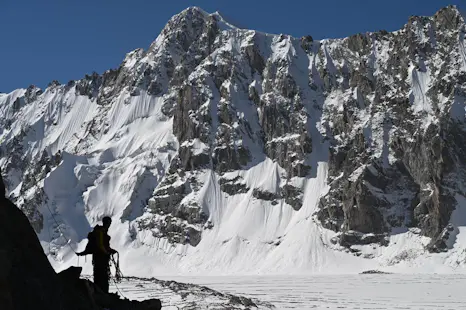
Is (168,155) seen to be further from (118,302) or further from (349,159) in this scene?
(118,302)

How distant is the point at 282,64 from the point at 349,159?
161 feet

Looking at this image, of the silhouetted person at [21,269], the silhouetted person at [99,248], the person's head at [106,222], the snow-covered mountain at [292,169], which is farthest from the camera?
the snow-covered mountain at [292,169]

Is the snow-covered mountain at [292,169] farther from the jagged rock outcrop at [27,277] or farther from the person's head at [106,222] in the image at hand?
the jagged rock outcrop at [27,277]

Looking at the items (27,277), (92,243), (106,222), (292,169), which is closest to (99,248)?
(92,243)

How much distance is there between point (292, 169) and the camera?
158000 mm

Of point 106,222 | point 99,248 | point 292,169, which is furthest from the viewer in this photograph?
point 292,169

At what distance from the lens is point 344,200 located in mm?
138375

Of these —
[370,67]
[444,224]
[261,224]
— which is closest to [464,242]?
[444,224]

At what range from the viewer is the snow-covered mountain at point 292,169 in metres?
131

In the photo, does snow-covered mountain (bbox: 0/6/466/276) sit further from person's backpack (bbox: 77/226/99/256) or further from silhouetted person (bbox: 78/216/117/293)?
person's backpack (bbox: 77/226/99/256)

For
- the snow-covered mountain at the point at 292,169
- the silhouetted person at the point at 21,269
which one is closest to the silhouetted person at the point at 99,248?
the silhouetted person at the point at 21,269

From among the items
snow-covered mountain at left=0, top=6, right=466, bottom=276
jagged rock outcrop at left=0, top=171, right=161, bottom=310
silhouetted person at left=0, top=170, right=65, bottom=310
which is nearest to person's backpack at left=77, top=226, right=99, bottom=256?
jagged rock outcrop at left=0, top=171, right=161, bottom=310

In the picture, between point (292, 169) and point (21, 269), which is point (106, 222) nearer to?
point (21, 269)

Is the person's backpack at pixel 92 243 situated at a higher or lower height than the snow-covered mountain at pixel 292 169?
lower
